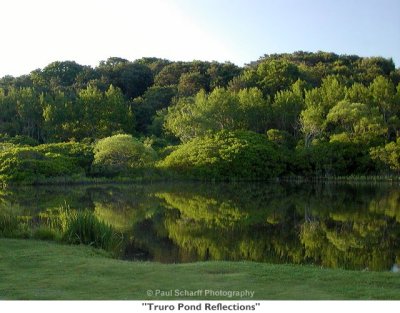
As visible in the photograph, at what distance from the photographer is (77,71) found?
6769 centimetres

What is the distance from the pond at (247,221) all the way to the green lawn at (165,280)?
3.23 m

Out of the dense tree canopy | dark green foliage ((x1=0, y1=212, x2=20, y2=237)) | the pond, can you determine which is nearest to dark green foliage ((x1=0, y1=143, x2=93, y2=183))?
the pond

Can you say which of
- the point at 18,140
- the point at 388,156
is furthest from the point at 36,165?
the point at 388,156

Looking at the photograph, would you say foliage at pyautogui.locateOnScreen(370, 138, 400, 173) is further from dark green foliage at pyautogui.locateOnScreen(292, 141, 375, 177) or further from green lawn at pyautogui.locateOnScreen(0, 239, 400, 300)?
green lawn at pyautogui.locateOnScreen(0, 239, 400, 300)

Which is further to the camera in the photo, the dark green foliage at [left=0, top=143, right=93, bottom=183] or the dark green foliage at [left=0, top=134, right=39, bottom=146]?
the dark green foliage at [left=0, top=134, right=39, bottom=146]

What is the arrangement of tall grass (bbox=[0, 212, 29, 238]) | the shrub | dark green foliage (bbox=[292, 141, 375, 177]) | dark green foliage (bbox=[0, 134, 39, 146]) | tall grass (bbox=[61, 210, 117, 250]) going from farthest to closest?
dark green foliage (bbox=[0, 134, 39, 146]) < dark green foliage (bbox=[292, 141, 375, 177]) < the shrub < tall grass (bbox=[0, 212, 29, 238]) < tall grass (bbox=[61, 210, 117, 250])

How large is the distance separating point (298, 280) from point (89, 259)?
3505mm

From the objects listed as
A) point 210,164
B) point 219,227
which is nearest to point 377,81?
point 210,164

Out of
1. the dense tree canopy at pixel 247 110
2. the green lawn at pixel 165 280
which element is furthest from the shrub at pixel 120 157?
the green lawn at pixel 165 280

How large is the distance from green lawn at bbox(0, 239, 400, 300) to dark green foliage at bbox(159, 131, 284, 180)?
95.7 feet

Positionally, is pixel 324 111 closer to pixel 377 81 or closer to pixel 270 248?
pixel 377 81

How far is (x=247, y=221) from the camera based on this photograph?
1741cm

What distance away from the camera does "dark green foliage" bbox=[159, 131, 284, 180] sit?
38031 mm

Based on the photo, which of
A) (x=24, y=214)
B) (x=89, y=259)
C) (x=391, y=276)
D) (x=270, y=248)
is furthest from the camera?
(x=24, y=214)
